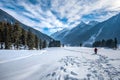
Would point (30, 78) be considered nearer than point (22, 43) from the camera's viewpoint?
Yes

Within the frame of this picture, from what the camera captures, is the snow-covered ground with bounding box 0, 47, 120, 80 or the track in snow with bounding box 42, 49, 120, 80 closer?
the track in snow with bounding box 42, 49, 120, 80

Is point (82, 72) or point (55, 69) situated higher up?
point (55, 69)

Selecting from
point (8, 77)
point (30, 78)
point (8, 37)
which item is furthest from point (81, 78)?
point (8, 37)

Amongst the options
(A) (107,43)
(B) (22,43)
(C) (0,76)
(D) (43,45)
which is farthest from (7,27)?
(A) (107,43)

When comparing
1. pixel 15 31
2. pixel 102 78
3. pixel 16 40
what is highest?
pixel 15 31

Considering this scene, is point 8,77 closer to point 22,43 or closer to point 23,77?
point 23,77

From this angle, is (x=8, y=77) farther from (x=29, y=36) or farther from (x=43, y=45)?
(x=43, y=45)

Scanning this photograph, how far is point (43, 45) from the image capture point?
110750 millimetres

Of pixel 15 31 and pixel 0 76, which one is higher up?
pixel 15 31

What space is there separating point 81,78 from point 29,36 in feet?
211

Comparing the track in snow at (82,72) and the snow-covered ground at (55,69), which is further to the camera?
the snow-covered ground at (55,69)

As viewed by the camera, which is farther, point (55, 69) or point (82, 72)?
point (55, 69)

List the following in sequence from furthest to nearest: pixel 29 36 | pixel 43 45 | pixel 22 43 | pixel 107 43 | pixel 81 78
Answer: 1. pixel 107 43
2. pixel 43 45
3. pixel 29 36
4. pixel 22 43
5. pixel 81 78

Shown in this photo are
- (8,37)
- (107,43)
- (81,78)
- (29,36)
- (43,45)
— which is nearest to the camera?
(81,78)
